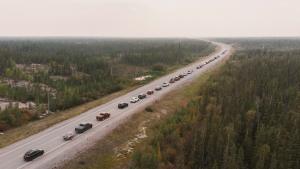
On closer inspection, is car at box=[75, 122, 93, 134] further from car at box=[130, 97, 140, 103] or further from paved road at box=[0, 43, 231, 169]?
car at box=[130, 97, 140, 103]

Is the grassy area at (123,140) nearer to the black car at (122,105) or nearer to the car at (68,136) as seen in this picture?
the car at (68,136)

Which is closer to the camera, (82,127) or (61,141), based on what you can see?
(61,141)

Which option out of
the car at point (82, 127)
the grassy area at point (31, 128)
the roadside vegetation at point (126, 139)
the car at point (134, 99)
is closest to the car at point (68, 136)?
the car at point (82, 127)

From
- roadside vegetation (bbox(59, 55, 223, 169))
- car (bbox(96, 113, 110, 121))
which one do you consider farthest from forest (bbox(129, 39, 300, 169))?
car (bbox(96, 113, 110, 121))

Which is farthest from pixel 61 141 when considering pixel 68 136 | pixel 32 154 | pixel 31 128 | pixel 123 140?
pixel 31 128

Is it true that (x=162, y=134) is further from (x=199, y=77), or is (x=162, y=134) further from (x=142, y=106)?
(x=199, y=77)

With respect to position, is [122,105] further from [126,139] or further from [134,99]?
[126,139]
